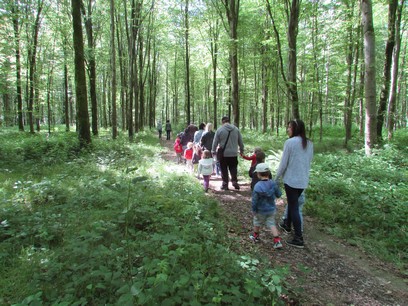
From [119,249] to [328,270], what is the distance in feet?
10.9

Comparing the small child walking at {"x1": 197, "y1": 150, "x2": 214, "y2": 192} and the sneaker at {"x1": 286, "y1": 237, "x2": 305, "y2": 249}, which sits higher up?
the small child walking at {"x1": 197, "y1": 150, "x2": 214, "y2": 192}

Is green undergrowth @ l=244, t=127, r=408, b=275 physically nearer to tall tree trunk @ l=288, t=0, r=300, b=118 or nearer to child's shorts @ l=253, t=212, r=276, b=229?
child's shorts @ l=253, t=212, r=276, b=229

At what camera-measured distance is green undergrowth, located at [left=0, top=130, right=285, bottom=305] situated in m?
2.49

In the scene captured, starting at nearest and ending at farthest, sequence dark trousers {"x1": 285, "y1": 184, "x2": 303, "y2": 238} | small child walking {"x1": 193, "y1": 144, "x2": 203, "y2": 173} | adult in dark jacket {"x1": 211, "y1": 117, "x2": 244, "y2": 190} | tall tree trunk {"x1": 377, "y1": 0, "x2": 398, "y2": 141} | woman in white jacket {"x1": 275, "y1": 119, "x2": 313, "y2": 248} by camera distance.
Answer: woman in white jacket {"x1": 275, "y1": 119, "x2": 313, "y2": 248} < dark trousers {"x1": 285, "y1": 184, "x2": 303, "y2": 238} < adult in dark jacket {"x1": 211, "y1": 117, "x2": 244, "y2": 190} < small child walking {"x1": 193, "y1": 144, "x2": 203, "y2": 173} < tall tree trunk {"x1": 377, "y1": 0, "x2": 398, "y2": 141}

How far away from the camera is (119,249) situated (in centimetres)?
293

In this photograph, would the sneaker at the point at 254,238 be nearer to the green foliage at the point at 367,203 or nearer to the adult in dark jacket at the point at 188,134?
the green foliage at the point at 367,203

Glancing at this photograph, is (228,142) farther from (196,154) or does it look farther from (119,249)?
(119,249)

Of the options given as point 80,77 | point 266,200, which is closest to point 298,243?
point 266,200

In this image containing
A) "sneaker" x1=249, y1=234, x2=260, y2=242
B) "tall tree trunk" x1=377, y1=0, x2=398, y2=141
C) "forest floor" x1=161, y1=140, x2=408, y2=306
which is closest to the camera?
"forest floor" x1=161, y1=140, x2=408, y2=306

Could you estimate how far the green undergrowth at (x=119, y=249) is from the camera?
249cm

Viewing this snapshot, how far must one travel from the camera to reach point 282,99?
24.7m

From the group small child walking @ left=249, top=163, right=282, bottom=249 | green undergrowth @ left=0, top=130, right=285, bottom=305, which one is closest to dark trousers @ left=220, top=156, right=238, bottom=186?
green undergrowth @ left=0, top=130, right=285, bottom=305

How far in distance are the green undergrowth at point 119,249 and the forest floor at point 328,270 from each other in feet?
1.46

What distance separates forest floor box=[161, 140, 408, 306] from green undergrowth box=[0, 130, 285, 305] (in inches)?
17.5
